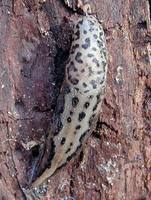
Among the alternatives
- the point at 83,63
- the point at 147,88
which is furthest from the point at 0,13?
the point at 147,88

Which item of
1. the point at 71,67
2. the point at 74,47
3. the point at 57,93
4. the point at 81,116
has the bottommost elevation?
the point at 81,116

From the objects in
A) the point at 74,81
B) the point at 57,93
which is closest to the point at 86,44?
the point at 74,81

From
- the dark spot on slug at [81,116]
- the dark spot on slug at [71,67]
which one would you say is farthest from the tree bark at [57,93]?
the dark spot on slug at [81,116]

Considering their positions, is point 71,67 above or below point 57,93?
above

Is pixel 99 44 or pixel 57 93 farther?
pixel 57 93

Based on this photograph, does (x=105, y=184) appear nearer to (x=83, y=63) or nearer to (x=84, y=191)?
(x=84, y=191)

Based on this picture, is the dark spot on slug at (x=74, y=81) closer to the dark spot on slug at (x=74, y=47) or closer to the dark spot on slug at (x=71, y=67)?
the dark spot on slug at (x=71, y=67)

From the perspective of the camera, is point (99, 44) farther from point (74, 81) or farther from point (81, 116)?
point (81, 116)

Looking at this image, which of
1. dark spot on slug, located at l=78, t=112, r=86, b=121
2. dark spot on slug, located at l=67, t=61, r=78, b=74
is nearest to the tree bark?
dark spot on slug, located at l=67, t=61, r=78, b=74
